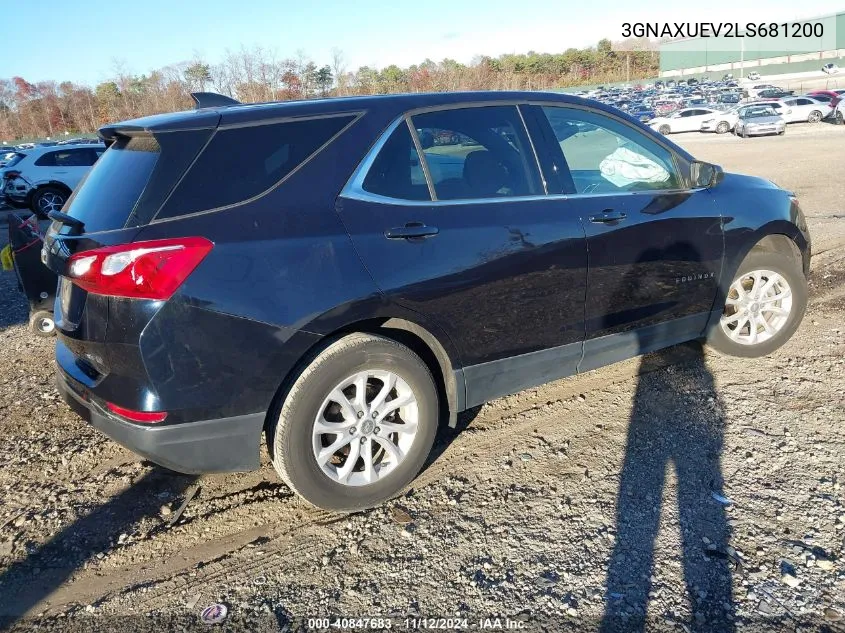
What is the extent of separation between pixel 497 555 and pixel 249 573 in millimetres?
1037

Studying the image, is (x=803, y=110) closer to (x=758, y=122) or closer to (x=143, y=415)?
(x=758, y=122)

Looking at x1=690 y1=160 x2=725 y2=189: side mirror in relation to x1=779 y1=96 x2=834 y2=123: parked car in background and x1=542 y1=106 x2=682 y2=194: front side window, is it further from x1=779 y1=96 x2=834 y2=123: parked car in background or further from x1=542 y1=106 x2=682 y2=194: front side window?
x1=779 y1=96 x2=834 y2=123: parked car in background

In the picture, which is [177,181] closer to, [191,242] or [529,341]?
[191,242]

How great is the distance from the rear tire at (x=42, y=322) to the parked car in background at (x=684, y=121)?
121 feet

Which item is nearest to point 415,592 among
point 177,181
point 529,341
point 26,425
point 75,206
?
point 529,341

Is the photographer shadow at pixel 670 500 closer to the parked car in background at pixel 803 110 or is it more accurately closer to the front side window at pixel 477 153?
the front side window at pixel 477 153

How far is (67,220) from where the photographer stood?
2891 mm

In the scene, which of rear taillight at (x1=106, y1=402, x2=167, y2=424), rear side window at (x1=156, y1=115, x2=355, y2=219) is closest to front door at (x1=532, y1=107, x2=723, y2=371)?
rear side window at (x1=156, y1=115, x2=355, y2=219)

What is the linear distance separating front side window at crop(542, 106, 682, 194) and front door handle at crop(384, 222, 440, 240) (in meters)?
1.06

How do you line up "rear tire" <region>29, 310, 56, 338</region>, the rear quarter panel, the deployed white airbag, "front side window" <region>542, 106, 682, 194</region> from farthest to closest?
"rear tire" <region>29, 310, 56, 338</region>
the rear quarter panel
the deployed white airbag
"front side window" <region>542, 106, 682, 194</region>

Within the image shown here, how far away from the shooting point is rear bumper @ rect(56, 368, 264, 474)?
8.86ft

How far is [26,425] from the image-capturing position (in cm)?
417

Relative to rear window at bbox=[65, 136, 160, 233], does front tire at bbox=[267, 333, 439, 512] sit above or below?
below

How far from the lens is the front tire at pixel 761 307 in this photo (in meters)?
4.48
